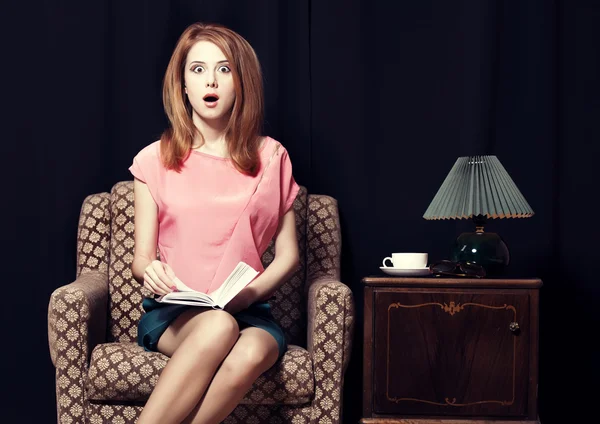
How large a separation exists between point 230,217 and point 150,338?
40 centimetres

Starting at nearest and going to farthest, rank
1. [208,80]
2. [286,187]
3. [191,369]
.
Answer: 1. [191,369]
2. [208,80]
3. [286,187]

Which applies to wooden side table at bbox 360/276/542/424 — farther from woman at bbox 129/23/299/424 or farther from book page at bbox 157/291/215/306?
book page at bbox 157/291/215/306

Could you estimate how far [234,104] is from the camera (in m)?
2.16

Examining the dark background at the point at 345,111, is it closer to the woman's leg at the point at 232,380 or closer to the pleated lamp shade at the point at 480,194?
the pleated lamp shade at the point at 480,194

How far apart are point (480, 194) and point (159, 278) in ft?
3.42

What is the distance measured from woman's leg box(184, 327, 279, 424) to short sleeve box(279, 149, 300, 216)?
49 centimetres

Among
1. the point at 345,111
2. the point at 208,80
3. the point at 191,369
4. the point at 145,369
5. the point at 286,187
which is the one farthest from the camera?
the point at 345,111

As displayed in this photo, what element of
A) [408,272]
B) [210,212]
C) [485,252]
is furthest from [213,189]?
[485,252]

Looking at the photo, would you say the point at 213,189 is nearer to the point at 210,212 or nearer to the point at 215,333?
the point at 210,212

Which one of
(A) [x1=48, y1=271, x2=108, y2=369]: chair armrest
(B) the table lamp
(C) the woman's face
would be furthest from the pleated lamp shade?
(A) [x1=48, y1=271, x2=108, y2=369]: chair armrest

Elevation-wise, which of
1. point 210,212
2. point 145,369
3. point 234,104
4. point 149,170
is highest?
point 234,104

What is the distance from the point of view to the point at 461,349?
213cm

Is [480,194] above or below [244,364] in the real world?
above

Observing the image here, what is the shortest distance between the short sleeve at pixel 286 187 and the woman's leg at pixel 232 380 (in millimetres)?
487
